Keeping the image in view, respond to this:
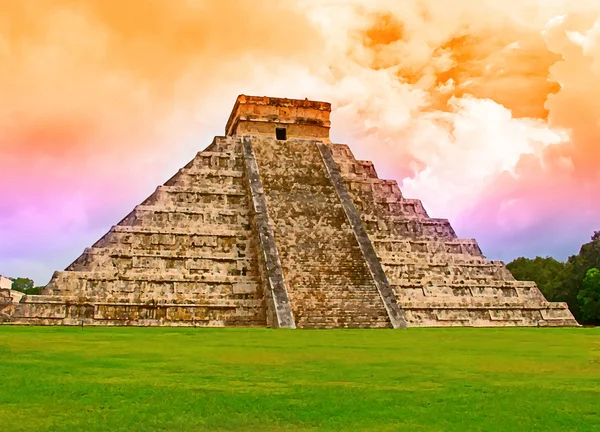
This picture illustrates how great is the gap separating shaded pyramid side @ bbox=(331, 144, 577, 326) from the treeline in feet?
49.6

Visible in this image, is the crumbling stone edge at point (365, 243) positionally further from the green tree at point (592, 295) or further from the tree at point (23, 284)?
the tree at point (23, 284)

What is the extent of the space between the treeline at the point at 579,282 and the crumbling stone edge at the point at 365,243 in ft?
58.8

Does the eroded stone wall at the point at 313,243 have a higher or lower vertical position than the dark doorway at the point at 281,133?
lower

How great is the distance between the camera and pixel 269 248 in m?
19.4

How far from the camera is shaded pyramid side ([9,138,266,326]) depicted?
17.8m

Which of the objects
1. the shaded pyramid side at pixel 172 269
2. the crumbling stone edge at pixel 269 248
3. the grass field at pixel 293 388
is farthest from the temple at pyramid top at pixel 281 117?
the grass field at pixel 293 388

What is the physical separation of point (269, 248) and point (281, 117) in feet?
30.1

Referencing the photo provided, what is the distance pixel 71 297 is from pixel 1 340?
22.7 ft

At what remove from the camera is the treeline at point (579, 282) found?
34625 mm

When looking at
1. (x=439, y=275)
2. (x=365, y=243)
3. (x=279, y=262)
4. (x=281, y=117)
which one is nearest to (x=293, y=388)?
(x=279, y=262)

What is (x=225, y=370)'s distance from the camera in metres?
7.38

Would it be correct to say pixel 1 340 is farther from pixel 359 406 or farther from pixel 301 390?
pixel 359 406

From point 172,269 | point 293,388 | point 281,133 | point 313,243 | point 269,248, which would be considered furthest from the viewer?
point 281,133

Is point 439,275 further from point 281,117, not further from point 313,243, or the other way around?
point 281,117
